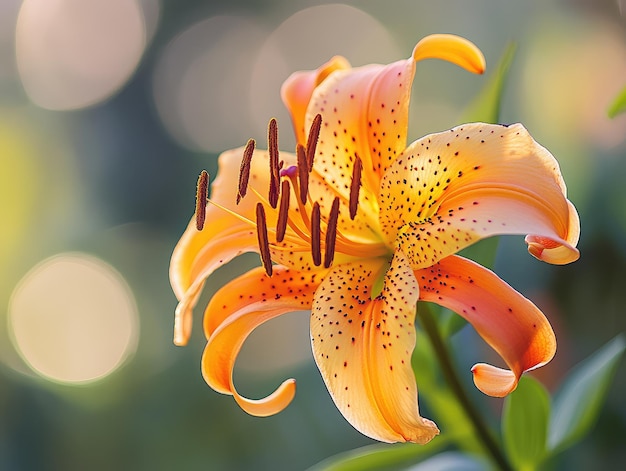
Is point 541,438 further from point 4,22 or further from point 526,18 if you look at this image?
point 4,22

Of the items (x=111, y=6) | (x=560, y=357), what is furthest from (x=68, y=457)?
(x=111, y=6)

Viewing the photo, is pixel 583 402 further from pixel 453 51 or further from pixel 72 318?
pixel 72 318

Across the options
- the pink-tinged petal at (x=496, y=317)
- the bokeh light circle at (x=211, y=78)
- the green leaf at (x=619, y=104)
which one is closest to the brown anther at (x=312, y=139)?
the pink-tinged petal at (x=496, y=317)

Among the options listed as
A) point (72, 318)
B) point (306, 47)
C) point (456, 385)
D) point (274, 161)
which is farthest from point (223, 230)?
point (306, 47)

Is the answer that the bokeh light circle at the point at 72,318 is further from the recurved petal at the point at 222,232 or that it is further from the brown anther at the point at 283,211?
the brown anther at the point at 283,211

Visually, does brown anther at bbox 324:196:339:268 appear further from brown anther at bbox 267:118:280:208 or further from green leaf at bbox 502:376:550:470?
green leaf at bbox 502:376:550:470

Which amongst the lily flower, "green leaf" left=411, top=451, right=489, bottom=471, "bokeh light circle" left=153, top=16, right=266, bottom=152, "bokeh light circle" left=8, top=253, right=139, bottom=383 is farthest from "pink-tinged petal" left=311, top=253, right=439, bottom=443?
"bokeh light circle" left=153, top=16, right=266, bottom=152
